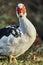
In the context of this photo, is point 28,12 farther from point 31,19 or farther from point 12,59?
point 12,59

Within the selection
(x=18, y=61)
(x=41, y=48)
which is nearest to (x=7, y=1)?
(x=41, y=48)

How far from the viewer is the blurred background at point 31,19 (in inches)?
335

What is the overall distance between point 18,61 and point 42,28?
855 cm

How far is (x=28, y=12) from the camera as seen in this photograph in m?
17.2

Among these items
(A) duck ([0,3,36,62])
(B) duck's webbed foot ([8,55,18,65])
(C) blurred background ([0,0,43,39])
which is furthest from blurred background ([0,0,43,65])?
(A) duck ([0,3,36,62])

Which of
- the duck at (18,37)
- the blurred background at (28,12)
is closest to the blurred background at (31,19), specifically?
the blurred background at (28,12)

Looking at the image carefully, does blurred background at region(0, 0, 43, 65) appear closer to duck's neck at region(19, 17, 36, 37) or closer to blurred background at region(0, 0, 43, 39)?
blurred background at region(0, 0, 43, 39)

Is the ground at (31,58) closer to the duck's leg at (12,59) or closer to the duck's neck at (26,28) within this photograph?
the duck's leg at (12,59)

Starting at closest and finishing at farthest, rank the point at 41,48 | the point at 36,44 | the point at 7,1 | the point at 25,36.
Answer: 1. the point at 25,36
2. the point at 41,48
3. the point at 36,44
4. the point at 7,1

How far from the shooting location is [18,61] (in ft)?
26.8

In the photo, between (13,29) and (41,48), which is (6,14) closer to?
(41,48)

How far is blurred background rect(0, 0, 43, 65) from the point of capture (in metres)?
8.51

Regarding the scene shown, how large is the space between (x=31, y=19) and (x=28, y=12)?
1.83 ft

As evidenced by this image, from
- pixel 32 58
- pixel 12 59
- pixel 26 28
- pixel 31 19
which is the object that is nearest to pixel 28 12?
pixel 31 19
